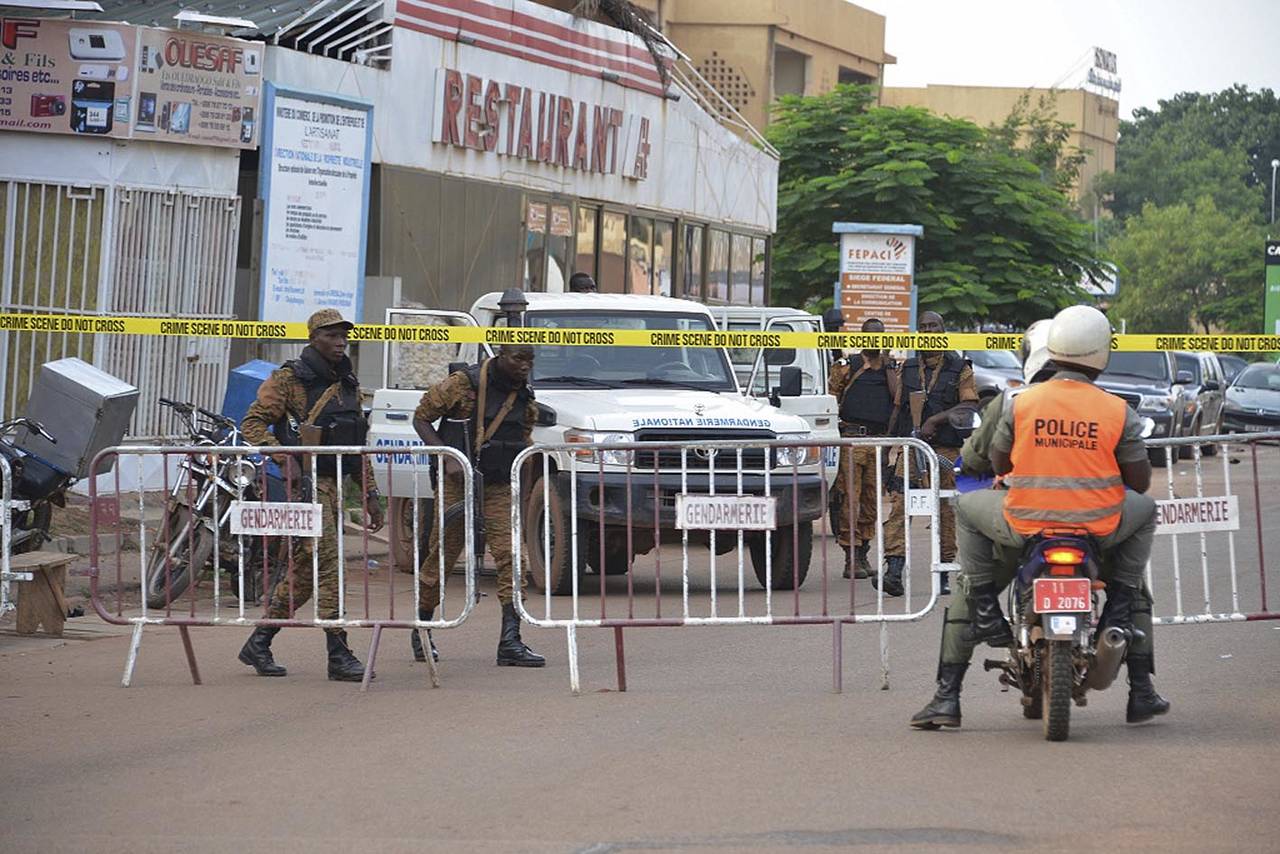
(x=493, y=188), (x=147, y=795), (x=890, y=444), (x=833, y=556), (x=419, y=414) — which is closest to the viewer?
(x=147, y=795)

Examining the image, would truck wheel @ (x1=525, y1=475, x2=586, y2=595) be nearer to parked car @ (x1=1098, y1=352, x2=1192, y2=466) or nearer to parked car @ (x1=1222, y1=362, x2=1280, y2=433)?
parked car @ (x1=1098, y1=352, x2=1192, y2=466)

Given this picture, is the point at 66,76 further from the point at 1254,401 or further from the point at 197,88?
the point at 1254,401

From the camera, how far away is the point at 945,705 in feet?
27.9

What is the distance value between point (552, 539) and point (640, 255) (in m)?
16.6

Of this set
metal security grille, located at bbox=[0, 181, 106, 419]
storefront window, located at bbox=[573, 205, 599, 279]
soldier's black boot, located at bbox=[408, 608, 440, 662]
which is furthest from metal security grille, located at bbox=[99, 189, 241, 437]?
soldier's black boot, located at bbox=[408, 608, 440, 662]

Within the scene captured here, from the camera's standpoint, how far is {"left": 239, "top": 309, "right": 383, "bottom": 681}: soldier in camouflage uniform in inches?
404

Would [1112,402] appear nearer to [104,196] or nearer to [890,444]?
[890,444]

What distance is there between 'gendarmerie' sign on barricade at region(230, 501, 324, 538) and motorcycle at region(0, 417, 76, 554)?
271 cm

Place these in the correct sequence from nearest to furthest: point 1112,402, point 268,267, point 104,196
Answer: point 1112,402, point 104,196, point 268,267

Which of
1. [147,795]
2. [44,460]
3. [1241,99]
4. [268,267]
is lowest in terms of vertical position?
Answer: [147,795]

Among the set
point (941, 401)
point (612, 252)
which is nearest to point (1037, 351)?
point (941, 401)

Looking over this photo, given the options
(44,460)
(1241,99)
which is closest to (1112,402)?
(44,460)

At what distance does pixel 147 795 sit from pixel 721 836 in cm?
215

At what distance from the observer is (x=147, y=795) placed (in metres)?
7.36
